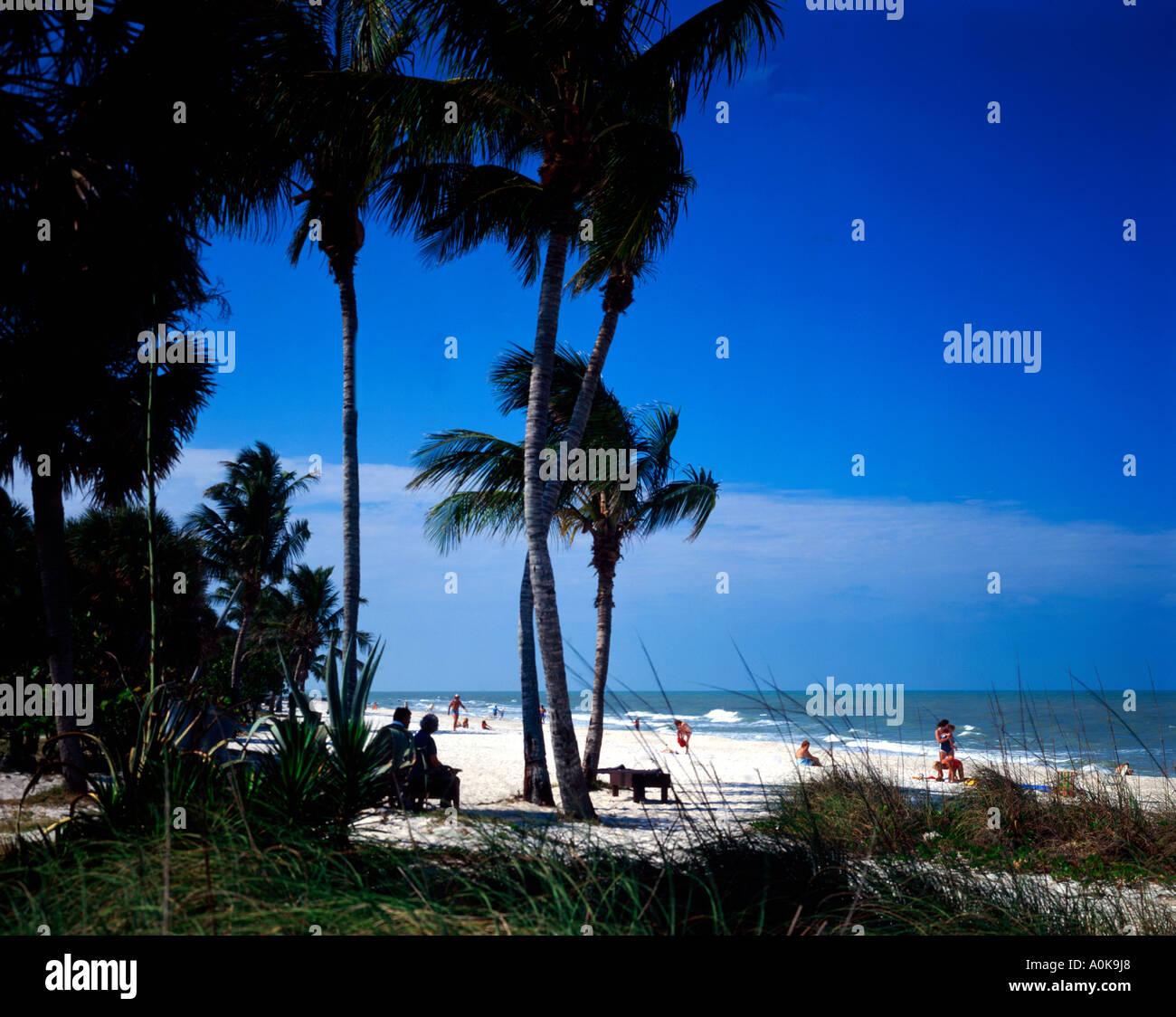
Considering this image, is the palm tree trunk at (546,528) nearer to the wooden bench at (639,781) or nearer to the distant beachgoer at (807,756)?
the wooden bench at (639,781)

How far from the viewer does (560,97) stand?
387 inches

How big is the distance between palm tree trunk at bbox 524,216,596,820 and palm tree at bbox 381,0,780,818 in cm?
1

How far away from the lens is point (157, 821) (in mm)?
3732

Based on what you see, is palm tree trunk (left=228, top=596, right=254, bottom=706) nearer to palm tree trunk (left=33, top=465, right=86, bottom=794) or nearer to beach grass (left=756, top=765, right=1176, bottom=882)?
palm tree trunk (left=33, top=465, right=86, bottom=794)

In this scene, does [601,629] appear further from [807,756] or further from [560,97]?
[560,97]

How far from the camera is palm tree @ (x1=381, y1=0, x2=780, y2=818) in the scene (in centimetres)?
950

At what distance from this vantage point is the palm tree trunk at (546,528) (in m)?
10.0

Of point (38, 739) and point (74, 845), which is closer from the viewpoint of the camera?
point (74, 845)

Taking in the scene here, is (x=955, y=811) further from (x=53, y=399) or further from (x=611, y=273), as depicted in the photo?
(x=53, y=399)

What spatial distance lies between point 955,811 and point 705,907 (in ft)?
19.9

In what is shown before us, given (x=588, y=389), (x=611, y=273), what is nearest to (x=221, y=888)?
(x=588, y=389)

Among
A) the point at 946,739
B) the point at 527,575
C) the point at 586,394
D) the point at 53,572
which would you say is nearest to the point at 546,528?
the point at 586,394

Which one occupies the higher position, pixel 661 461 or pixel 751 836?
pixel 661 461

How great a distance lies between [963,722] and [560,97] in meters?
57.0
